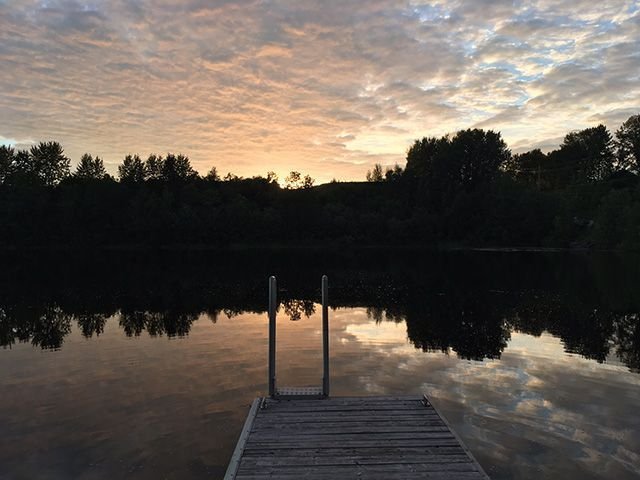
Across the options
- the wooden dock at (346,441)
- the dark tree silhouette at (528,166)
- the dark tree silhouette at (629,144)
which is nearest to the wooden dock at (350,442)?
the wooden dock at (346,441)

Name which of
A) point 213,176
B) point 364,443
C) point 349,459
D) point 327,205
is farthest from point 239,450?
point 213,176

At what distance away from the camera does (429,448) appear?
334 inches

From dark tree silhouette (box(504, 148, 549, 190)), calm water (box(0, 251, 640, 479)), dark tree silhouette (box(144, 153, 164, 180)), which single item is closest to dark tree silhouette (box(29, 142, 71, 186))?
dark tree silhouette (box(144, 153, 164, 180))

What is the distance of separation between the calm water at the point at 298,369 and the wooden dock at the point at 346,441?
3.25 feet

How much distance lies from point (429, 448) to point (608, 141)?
141 meters

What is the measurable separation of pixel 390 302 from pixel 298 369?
15.3m

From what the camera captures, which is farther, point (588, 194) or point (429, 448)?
point (588, 194)

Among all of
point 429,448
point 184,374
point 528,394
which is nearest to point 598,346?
point 528,394

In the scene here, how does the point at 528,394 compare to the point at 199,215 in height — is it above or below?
below

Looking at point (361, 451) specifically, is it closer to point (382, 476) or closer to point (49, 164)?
point (382, 476)

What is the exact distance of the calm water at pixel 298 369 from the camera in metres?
9.70

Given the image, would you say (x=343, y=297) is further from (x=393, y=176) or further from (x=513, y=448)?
(x=393, y=176)

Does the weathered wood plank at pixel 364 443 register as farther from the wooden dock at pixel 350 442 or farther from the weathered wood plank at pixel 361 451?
the weathered wood plank at pixel 361 451

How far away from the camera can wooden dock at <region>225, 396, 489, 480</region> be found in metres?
7.63
